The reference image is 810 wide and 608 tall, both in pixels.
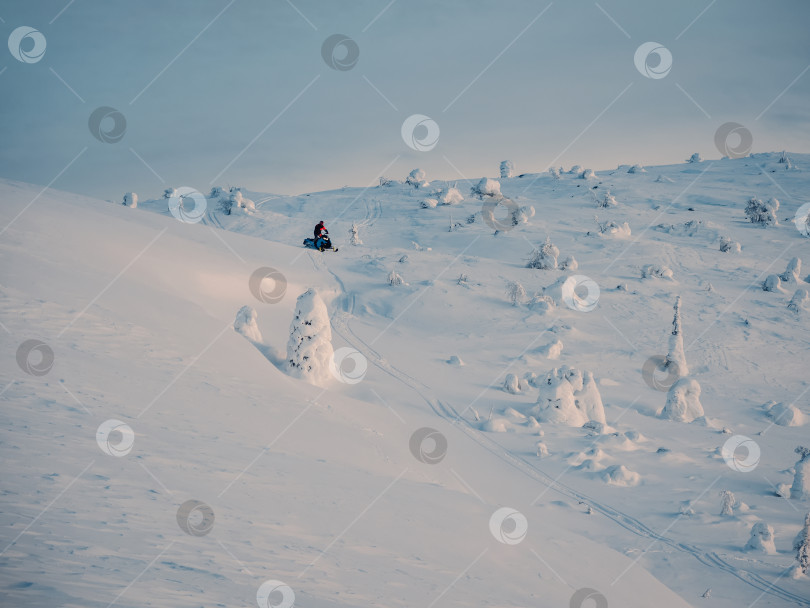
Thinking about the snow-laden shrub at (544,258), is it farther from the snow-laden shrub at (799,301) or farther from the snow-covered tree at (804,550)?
the snow-covered tree at (804,550)

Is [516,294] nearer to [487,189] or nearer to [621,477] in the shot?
[621,477]

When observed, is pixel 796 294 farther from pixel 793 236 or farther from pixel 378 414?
pixel 378 414

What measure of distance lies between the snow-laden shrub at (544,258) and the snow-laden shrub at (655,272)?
376cm

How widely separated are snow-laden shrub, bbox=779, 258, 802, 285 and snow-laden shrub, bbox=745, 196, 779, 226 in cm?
590

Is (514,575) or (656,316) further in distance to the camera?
(656,316)

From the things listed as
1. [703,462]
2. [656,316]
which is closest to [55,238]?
[703,462]

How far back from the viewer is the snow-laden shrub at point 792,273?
21.7 meters

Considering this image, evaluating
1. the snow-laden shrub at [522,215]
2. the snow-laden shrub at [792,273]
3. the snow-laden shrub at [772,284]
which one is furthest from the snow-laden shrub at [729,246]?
the snow-laden shrub at [522,215]

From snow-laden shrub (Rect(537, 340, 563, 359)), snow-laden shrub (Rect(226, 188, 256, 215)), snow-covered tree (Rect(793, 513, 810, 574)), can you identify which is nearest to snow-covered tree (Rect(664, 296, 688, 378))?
snow-laden shrub (Rect(537, 340, 563, 359))

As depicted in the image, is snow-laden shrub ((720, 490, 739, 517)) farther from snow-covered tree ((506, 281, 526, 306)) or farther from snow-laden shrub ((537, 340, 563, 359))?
snow-covered tree ((506, 281, 526, 306))

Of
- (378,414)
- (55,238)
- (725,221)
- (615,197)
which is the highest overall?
(615,197)

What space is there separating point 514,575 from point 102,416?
491cm

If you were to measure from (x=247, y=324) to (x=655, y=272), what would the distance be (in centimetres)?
1770

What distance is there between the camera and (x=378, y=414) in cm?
1142
